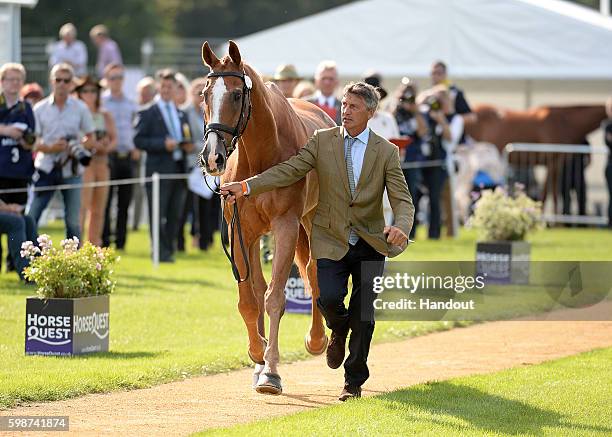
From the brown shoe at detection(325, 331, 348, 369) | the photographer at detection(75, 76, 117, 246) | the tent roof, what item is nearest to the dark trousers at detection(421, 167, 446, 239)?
the tent roof

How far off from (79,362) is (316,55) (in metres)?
13.9

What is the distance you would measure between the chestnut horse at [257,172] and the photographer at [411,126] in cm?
867

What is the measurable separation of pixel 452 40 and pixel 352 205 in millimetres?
14432

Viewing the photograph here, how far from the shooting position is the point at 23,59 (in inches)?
981

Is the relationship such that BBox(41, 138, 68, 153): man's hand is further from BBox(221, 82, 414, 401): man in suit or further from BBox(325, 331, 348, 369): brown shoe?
BBox(325, 331, 348, 369): brown shoe

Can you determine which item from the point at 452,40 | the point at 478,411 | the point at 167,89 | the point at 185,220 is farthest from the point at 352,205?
the point at 452,40

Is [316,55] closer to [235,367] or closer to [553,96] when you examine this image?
[553,96]

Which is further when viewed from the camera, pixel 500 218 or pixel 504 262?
pixel 500 218

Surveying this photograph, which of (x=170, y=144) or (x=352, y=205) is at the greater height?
(x=170, y=144)

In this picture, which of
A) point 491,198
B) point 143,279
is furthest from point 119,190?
point 491,198

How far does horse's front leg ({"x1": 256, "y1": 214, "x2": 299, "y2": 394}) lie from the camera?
8.14 metres

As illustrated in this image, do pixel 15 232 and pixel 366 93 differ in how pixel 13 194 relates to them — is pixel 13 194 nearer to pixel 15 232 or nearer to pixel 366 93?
pixel 15 232

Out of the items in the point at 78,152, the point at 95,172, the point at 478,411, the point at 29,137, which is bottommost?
the point at 478,411

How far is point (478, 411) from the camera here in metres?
7.73
